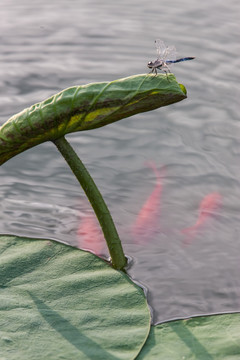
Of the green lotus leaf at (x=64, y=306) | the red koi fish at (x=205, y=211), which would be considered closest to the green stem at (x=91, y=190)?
the green lotus leaf at (x=64, y=306)

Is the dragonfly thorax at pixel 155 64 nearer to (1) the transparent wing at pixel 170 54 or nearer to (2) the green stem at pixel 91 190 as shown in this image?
(1) the transparent wing at pixel 170 54

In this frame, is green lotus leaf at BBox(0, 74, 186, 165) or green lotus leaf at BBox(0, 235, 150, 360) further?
green lotus leaf at BBox(0, 74, 186, 165)

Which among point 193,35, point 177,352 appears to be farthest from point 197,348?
point 193,35

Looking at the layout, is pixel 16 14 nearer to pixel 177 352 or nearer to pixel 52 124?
pixel 52 124

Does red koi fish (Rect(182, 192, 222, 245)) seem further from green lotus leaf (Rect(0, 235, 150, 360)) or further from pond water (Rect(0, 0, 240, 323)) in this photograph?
green lotus leaf (Rect(0, 235, 150, 360))

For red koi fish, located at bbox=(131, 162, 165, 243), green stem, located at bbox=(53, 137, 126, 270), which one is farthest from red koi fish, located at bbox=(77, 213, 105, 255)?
green stem, located at bbox=(53, 137, 126, 270)

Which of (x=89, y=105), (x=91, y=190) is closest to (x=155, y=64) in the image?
(x=89, y=105)
